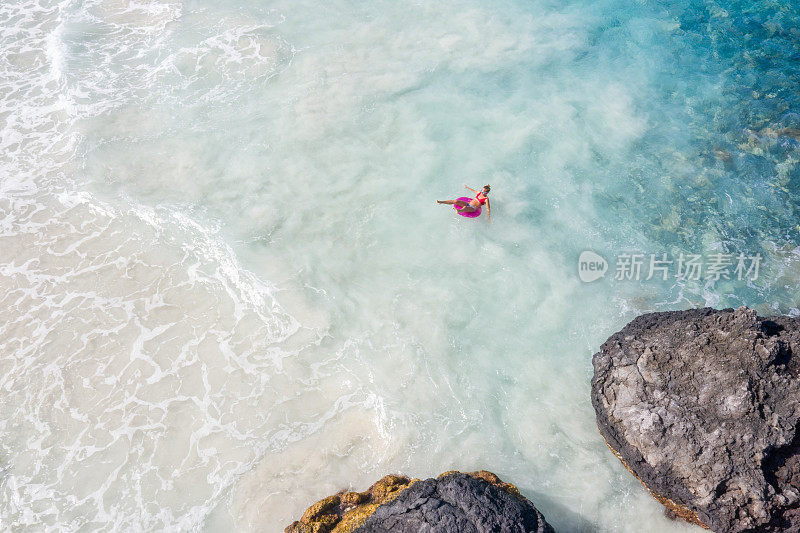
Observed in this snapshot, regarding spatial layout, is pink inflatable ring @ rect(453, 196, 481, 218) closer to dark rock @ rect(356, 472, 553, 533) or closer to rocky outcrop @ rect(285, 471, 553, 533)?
→ rocky outcrop @ rect(285, 471, 553, 533)

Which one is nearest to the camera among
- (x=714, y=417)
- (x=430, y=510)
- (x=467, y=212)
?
(x=430, y=510)

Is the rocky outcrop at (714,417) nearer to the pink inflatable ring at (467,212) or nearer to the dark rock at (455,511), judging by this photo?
the dark rock at (455,511)

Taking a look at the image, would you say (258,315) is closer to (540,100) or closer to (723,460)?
(723,460)

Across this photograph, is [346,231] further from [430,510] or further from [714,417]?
[714,417]

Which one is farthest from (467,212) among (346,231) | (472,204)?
(346,231)

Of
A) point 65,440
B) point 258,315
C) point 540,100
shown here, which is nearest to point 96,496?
point 65,440

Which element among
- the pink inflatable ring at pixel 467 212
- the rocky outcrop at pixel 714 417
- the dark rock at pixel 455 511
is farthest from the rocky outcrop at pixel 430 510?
the pink inflatable ring at pixel 467 212
